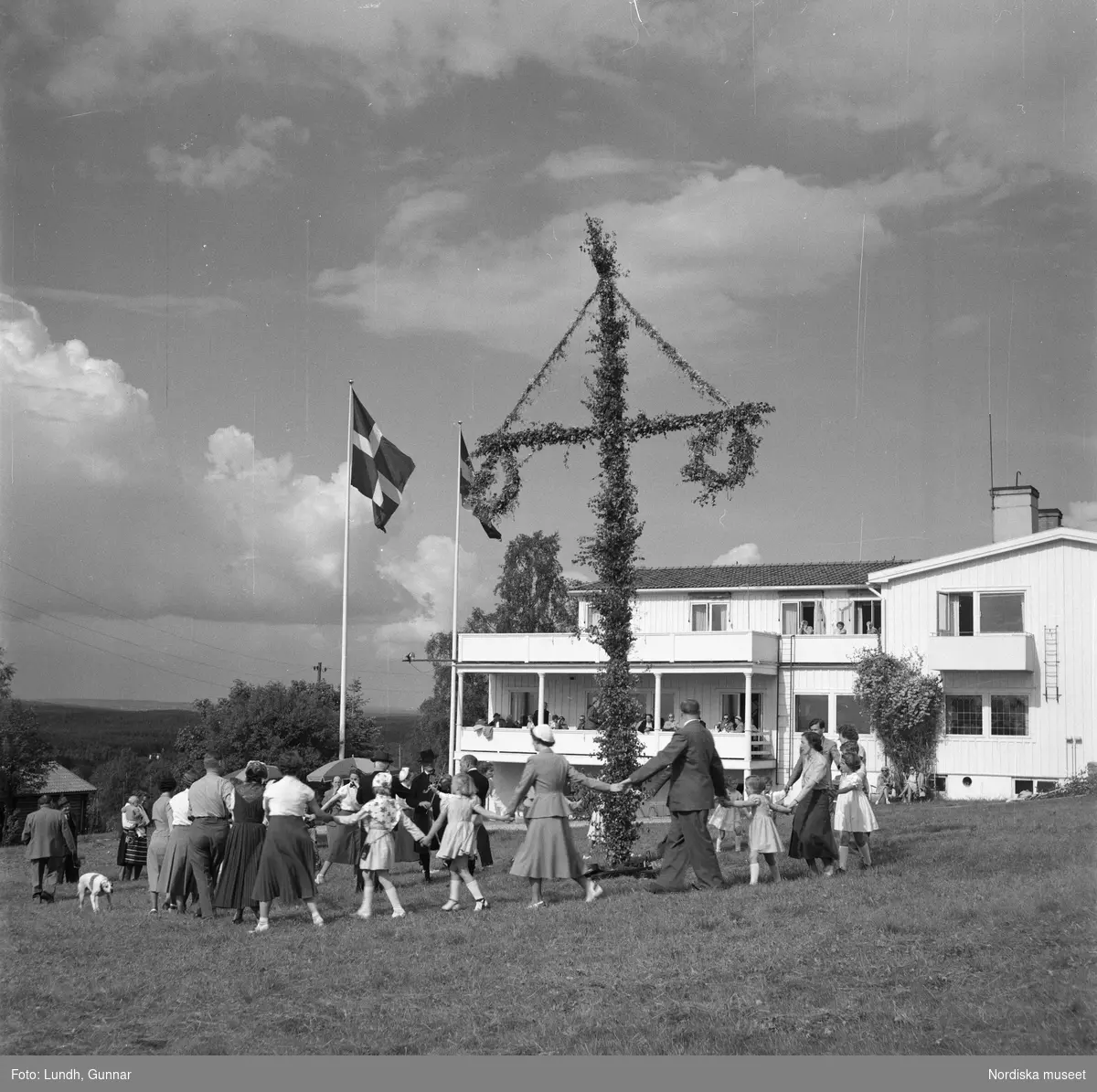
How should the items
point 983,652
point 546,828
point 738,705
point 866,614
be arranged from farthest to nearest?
point 738,705 → point 866,614 → point 983,652 → point 546,828

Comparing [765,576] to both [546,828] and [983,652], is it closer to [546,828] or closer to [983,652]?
[983,652]

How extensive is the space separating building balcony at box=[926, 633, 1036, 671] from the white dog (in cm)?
Result: 2781

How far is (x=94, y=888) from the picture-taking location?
1669cm

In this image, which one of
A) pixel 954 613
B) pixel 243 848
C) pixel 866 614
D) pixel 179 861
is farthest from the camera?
pixel 866 614

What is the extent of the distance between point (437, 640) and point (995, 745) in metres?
52.9

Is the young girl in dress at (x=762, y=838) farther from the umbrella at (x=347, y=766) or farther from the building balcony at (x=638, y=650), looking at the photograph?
the building balcony at (x=638, y=650)

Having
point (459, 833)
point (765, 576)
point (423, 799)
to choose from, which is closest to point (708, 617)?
point (765, 576)

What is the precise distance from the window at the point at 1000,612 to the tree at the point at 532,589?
33.8 meters

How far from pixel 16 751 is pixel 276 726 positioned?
17338mm

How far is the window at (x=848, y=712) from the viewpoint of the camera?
41.3 meters

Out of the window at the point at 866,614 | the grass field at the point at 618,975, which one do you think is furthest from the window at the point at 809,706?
the grass field at the point at 618,975

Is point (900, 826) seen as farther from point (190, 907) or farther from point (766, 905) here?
point (190, 907)

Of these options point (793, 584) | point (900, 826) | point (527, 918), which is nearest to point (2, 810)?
point (793, 584)

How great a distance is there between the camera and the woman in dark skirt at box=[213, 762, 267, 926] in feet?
46.5
